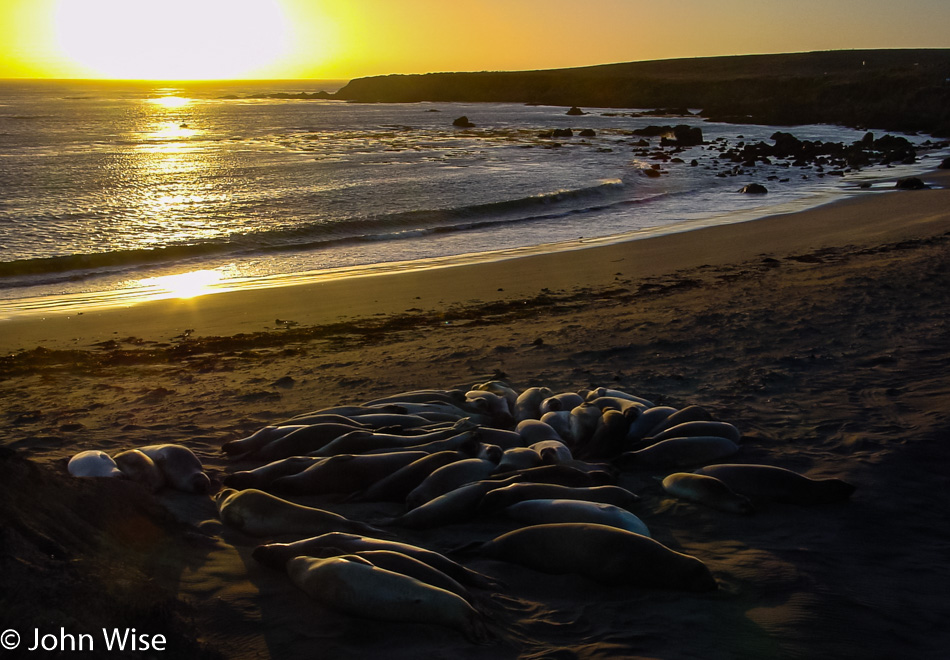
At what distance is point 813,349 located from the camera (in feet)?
25.8

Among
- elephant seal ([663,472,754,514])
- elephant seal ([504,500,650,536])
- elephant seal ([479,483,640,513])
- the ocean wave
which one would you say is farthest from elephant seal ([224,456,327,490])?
the ocean wave

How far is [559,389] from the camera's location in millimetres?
7305

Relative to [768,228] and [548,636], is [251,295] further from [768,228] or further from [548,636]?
[768,228]

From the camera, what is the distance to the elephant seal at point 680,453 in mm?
5469

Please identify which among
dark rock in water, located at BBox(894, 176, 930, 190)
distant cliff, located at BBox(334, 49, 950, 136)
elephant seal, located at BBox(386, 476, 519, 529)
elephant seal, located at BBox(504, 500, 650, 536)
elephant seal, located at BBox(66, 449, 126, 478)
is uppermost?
distant cliff, located at BBox(334, 49, 950, 136)

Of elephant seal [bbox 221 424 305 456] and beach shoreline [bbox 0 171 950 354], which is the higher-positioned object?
beach shoreline [bbox 0 171 950 354]

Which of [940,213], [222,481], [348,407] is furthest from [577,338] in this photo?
[940,213]

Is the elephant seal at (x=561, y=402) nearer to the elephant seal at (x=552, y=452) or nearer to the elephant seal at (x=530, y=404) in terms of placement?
the elephant seal at (x=530, y=404)

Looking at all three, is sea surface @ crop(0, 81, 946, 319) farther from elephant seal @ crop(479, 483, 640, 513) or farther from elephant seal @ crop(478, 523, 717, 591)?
elephant seal @ crop(478, 523, 717, 591)

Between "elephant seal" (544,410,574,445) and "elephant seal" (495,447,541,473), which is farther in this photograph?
"elephant seal" (544,410,574,445)

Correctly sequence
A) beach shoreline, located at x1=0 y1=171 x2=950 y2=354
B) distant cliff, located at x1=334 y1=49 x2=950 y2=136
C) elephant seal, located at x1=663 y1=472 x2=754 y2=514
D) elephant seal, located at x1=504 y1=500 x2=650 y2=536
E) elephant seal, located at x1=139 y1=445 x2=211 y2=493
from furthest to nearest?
distant cliff, located at x1=334 y1=49 x2=950 y2=136
beach shoreline, located at x1=0 y1=171 x2=950 y2=354
elephant seal, located at x1=139 y1=445 x2=211 y2=493
elephant seal, located at x1=663 y1=472 x2=754 y2=514
elephant seal, located at x1=504 y1=500 x2=650 y2=536

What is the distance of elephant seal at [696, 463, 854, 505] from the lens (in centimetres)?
471

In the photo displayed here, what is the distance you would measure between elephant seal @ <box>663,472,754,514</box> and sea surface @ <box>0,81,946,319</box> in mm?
9631

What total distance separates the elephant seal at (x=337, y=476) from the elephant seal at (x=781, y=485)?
2200mm
